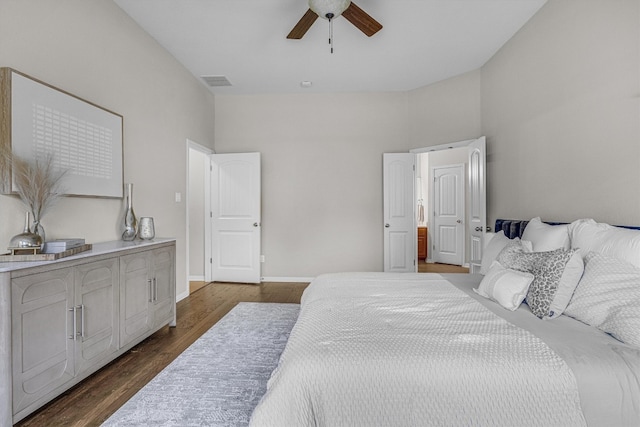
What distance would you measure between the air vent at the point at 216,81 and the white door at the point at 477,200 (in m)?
3.40

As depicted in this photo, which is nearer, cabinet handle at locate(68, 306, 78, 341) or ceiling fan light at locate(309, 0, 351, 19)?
cabinet handle at locate(68, 306, 78, 341)

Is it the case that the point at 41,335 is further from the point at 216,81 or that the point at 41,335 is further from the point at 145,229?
the point at 216,81

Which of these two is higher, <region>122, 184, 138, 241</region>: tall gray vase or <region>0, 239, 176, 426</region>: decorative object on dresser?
<region>122, 184, 138, 241</region>: tall gray vase

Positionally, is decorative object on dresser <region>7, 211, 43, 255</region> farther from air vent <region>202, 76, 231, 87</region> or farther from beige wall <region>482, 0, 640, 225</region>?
beige wall <region>482, 0, 640, 225</region>

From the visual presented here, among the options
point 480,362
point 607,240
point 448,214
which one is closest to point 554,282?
point 607,240

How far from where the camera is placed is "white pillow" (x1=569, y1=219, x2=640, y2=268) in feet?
5.00

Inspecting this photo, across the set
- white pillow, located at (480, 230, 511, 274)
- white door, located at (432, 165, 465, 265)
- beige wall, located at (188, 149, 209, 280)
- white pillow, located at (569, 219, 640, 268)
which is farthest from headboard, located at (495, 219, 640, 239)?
beige wall, located at (188, 149, 209, 280)

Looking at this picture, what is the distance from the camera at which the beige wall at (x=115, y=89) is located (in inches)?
78.1

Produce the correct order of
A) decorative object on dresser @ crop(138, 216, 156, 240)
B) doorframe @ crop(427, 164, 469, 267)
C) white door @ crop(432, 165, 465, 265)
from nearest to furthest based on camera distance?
decorative object on dresser @ crop(138, 216, 156, 240), doorframe @ crop(427, 164, 469, 267), white door @ crop(432, 165, 465, 265)

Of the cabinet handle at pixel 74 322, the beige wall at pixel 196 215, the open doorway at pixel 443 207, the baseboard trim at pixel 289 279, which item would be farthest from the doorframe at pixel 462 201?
the cabinet handle at pixel 74 322

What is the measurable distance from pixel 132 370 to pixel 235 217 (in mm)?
2829

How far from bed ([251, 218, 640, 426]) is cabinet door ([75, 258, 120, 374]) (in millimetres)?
1390

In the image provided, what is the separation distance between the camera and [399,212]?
474cm

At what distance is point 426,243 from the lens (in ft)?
21.7
